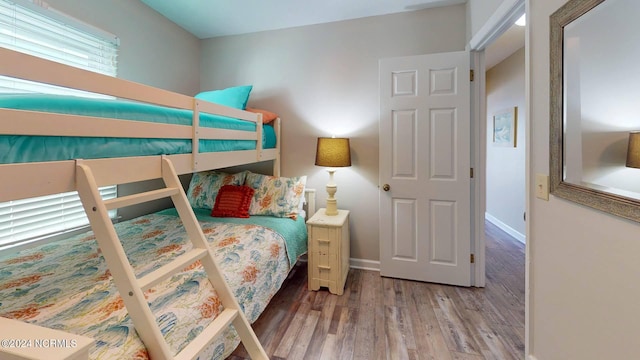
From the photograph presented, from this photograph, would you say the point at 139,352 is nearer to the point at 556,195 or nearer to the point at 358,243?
the point at 556,195

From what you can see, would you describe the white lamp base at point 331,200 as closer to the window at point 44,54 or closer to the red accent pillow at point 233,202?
the red accent pillow at point 233,202

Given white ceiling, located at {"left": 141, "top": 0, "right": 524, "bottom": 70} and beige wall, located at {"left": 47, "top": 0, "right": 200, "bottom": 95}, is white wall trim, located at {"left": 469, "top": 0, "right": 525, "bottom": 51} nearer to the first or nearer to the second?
white ceiling, located at {"left": 141, "top": 0, "right": 524, "bottom": 70}

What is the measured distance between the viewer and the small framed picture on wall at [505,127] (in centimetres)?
377

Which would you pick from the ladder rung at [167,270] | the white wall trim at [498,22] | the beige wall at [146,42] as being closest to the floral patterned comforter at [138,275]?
the ladder rung at [167,270]

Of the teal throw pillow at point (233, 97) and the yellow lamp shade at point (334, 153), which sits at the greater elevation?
the teal throw pillow at point (233, 97)

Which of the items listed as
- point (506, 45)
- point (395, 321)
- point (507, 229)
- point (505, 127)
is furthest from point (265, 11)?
point (507, 229)

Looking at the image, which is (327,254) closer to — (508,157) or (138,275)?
(138,275)

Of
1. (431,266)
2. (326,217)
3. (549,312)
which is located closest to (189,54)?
(326,217)

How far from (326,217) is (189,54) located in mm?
2495

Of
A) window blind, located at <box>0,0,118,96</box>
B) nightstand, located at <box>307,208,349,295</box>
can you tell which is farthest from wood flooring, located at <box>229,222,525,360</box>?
window blind, located at <box>0,0,118,96</box>

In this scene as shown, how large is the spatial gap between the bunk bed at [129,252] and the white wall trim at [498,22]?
6.34ft

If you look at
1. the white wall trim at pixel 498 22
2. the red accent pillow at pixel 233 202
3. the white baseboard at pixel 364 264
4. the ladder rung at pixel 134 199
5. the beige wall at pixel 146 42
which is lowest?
the white baseboard at pixel 364 264

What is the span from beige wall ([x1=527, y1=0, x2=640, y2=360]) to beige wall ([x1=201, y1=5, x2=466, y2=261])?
1384 mm

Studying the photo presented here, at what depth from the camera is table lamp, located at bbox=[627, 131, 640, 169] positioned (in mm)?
850
